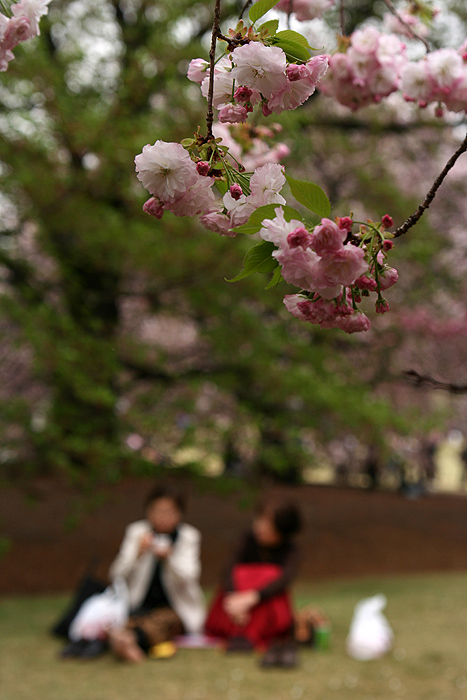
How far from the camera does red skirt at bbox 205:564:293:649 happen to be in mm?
4444

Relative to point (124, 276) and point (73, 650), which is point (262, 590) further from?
point (124, 276)

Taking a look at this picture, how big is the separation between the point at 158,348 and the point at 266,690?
3.12m

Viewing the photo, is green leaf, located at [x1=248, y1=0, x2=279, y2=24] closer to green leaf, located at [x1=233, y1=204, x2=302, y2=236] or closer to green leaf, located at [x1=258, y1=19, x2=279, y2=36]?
green leaf, located at [x1=258, y1=19, x2=279, y2=36]

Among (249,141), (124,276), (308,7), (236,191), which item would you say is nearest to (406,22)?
(308,7)

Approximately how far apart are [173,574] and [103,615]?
52 cm

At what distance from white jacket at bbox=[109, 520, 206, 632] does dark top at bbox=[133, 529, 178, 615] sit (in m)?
0.02

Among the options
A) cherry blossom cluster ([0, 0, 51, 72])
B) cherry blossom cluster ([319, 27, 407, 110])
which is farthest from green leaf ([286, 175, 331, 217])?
cherry blossom cluster ([319, 27, 407, 110])

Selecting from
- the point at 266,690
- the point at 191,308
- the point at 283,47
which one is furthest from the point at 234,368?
the point at 283,47

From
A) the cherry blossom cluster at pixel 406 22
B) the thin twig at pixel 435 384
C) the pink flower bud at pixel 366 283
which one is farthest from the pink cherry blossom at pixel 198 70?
the cherry blossom cluster at pixel 406 22

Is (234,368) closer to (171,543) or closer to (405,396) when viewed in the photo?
(171,543)

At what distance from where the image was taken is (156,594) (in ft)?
15.2

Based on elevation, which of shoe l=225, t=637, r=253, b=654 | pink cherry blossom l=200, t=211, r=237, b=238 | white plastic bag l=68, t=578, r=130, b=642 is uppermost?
pink cherry blossom l=200, t=211, r=237, b=238

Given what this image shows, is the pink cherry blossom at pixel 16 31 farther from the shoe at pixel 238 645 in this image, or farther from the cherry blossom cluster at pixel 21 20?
the shoe at pixel 238 645

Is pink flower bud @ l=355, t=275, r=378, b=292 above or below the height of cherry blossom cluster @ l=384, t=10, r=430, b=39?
below
